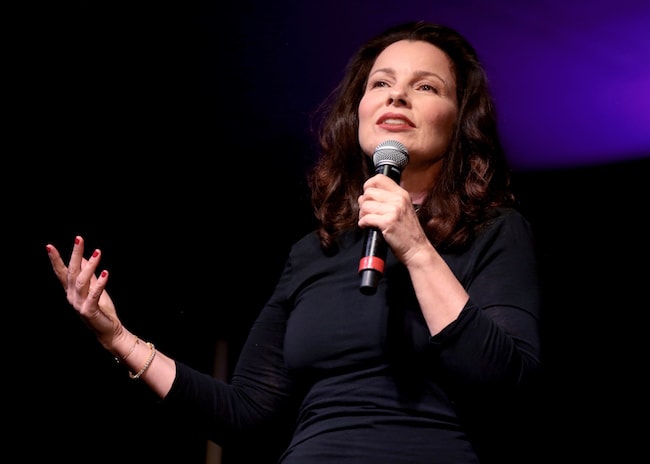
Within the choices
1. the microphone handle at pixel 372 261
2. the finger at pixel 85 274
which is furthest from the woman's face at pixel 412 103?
the finger at pixel 85 274

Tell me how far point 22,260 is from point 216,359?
133 cm

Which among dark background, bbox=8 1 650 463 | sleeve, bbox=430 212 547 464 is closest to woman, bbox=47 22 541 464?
sleeve, bbox=430 212 547 464

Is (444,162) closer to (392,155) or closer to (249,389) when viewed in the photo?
(392,155)

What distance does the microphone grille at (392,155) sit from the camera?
1.26 meters

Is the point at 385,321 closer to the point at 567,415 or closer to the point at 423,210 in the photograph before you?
the point at 423,210

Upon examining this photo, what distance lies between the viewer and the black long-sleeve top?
3.57ft

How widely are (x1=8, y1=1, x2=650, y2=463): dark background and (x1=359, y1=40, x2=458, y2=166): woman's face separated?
2.70 ft

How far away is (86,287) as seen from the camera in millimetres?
1396

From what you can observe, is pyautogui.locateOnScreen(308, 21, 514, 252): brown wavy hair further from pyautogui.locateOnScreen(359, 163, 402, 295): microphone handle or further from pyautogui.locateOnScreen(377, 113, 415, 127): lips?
pyautogui.locateOnScreen(359, 163, 402, 295): microphone handle

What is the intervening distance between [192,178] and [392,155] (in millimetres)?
1907

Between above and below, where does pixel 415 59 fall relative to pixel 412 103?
above

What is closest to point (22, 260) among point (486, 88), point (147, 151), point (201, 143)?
point (147, 151)

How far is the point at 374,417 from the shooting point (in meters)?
1.17

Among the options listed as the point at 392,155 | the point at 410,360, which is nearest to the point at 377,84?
the point at 392,155
